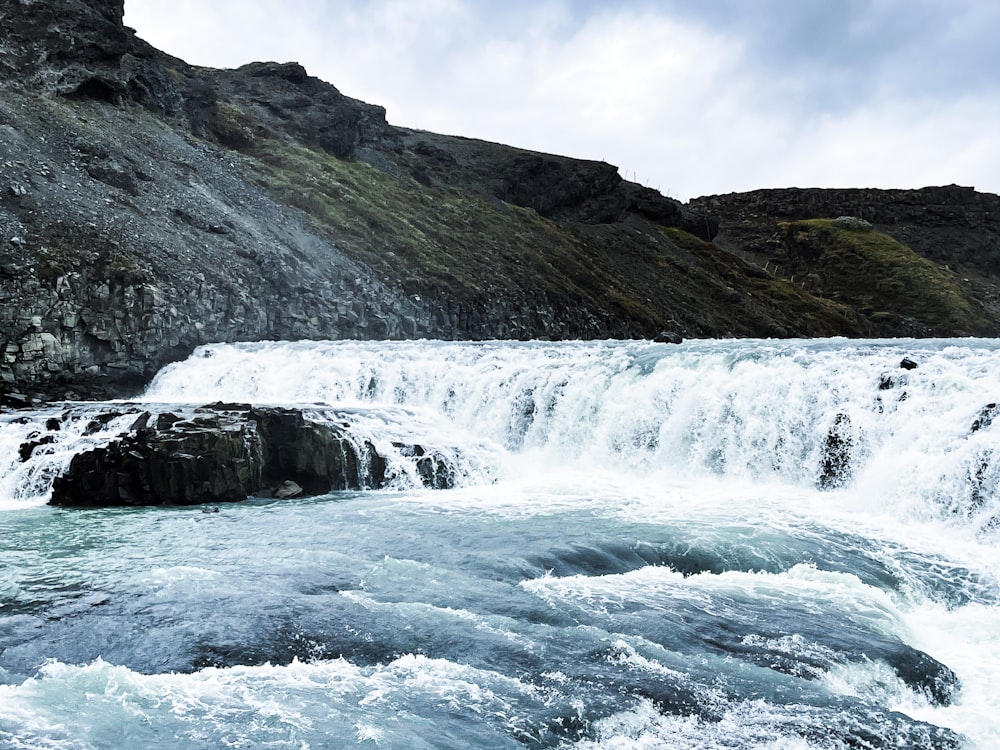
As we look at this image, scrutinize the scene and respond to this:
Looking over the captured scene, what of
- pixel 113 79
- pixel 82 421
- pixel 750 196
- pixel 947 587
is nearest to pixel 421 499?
pixel 82 421

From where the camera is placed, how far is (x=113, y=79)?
46781 millimetres

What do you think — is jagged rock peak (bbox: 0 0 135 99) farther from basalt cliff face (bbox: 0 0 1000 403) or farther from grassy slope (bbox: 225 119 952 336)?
grassy slope (bbox: 225 119 952 336)

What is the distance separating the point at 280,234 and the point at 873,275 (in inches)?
3551

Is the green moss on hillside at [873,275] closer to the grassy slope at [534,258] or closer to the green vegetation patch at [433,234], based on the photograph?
the grassy slope at [534,258]

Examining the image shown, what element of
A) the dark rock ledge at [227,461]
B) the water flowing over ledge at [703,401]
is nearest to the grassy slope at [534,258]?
the water flowing over ledge at [703,401]

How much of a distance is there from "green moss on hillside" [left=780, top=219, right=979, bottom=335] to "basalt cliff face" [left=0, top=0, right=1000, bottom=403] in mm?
705

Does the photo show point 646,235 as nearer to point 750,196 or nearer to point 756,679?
point 750,196

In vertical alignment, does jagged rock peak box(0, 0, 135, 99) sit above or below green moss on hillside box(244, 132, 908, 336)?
above

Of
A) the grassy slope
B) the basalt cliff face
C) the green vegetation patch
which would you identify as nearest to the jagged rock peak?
the basalt cliff face

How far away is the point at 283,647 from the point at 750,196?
459 ft

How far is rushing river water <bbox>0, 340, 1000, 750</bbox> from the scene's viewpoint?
6.92 m

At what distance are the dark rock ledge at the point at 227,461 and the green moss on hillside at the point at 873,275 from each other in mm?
91151

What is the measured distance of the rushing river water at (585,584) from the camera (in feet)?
22.7

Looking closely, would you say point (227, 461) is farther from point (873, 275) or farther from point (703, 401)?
point (873, 275)
